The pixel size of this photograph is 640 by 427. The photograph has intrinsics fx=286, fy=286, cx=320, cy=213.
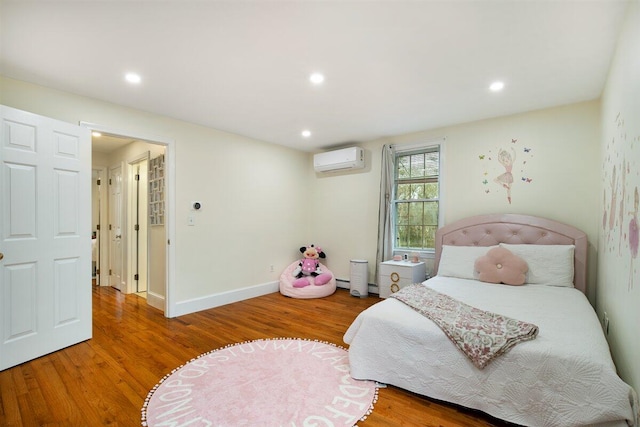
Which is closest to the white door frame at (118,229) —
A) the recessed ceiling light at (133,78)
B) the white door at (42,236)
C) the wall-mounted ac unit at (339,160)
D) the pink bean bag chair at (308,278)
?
the white door at (42,236)

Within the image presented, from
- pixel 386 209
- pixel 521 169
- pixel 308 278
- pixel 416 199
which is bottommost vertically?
pixel 308 278

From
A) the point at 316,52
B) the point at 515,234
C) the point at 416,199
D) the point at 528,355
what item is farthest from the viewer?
the point at 416,199

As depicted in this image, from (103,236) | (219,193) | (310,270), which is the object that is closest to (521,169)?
(310,270)

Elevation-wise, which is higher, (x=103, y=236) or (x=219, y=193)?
(x=219, y=193)

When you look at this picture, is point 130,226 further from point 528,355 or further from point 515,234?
point 515,234

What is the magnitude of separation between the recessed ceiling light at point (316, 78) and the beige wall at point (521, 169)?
212 cm

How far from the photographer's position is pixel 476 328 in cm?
179

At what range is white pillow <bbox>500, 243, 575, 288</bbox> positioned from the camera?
2.82 metres

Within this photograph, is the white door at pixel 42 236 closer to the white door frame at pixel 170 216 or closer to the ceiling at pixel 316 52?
the ceiling at pixel 316 52

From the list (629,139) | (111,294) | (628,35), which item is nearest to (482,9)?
(628,35)

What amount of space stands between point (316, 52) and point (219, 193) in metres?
2.51

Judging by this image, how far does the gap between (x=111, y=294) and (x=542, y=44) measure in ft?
20.0

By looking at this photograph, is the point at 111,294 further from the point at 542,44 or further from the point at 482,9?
the point at 542,44

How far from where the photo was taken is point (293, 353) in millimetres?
2506
